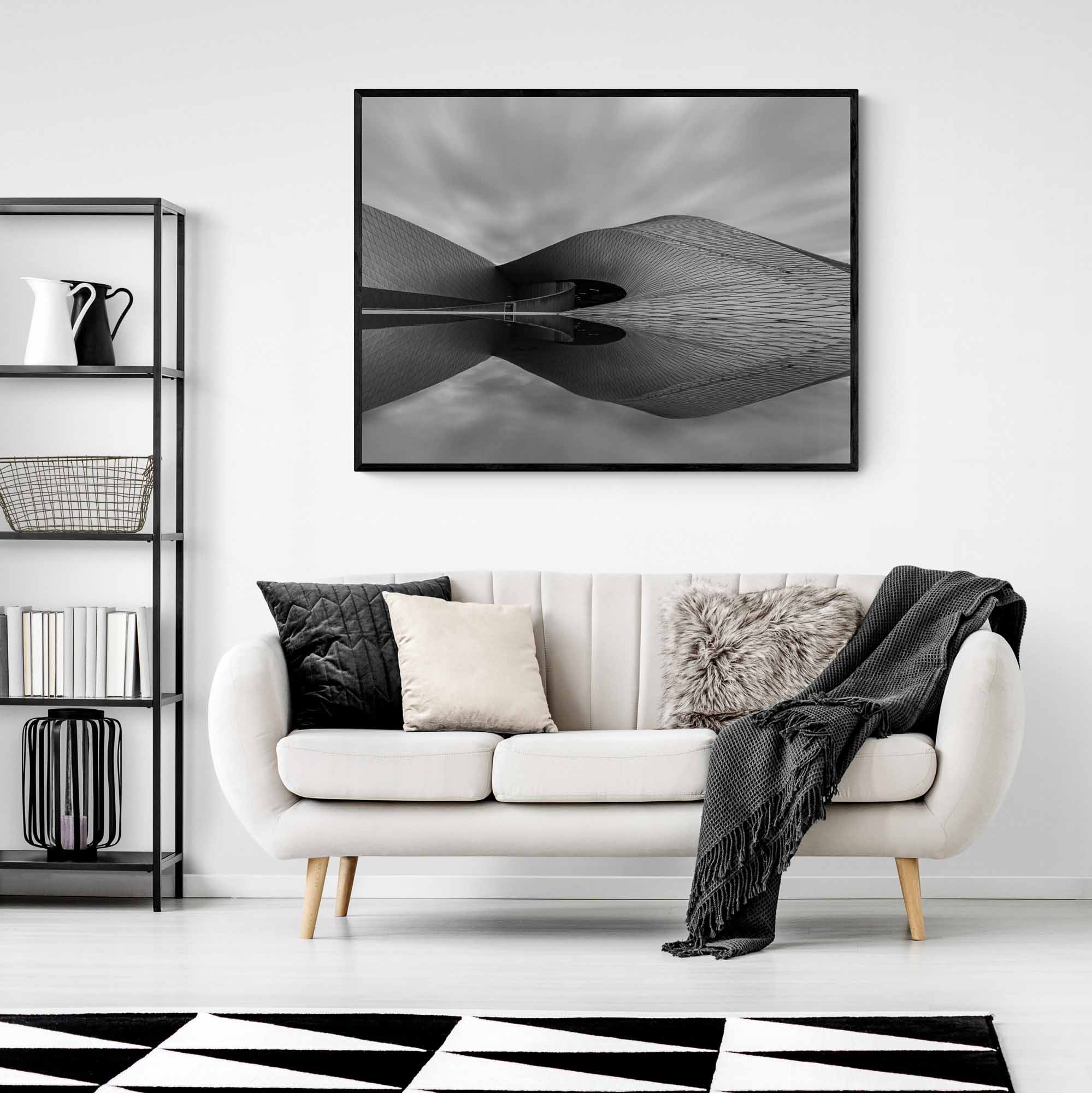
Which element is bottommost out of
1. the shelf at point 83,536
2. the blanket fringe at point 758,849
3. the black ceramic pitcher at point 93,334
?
the blanket fringe at point 758,849

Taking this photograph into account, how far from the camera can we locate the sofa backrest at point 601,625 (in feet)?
12.2

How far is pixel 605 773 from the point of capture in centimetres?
316

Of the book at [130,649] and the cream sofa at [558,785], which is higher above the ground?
the book at [130,649]

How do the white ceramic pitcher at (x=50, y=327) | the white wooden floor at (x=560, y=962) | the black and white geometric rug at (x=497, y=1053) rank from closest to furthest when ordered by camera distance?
the black and white geometric rug at (x=497, y=1053) < the white wooden floor at (x=560, y=962) < the white ceramic pitcher at (x=50, y=327)

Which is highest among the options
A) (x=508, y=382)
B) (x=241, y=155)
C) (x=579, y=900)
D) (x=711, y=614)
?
(x=241, y=155)

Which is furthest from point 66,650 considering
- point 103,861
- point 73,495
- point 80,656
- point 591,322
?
point 591,322

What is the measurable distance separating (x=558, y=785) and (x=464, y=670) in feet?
1.43

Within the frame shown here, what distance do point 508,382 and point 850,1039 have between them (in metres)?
2.15

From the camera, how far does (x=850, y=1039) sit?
2434mm

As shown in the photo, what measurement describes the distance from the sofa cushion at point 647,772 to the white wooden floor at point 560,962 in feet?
1.20

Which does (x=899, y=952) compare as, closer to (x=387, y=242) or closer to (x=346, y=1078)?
(x=346, y=1078)

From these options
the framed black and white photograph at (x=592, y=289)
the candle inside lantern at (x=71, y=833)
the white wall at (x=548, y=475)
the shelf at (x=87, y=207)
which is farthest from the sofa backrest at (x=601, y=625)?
the shelf at (x=87, y=207)

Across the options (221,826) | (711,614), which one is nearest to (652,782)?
(711,614)

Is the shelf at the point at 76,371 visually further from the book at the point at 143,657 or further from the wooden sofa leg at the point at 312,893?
the wooden sofa leg at the point at 312,893
